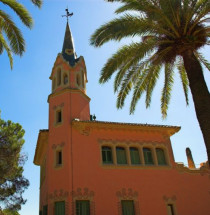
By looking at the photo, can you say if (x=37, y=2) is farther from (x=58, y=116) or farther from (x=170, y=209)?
(x=170, y=209)

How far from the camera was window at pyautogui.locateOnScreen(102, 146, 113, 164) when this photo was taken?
695 inches

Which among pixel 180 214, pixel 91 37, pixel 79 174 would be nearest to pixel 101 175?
pixel 79 174

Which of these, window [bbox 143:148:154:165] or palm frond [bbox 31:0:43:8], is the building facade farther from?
palm frond [bbox 31:0:43:8]

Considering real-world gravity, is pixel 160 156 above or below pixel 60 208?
above

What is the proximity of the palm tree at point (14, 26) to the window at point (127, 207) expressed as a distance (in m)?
11.2

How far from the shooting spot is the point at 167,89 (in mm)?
14430

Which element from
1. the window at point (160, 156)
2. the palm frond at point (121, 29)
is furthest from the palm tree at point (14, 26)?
the window at point (160, 156)

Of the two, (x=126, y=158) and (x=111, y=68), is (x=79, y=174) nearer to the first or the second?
(x=126, y=158)

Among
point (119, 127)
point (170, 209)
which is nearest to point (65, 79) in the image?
point (119, 127)

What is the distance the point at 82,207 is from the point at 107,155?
13.1 feet

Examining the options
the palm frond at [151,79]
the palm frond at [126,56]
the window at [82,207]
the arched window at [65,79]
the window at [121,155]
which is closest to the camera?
the palm frond at [126,56]

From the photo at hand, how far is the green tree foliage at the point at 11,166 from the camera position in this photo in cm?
2070

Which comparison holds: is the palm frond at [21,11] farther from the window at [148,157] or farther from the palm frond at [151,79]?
the window at [148,157]

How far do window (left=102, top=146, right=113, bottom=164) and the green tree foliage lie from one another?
325 inches
